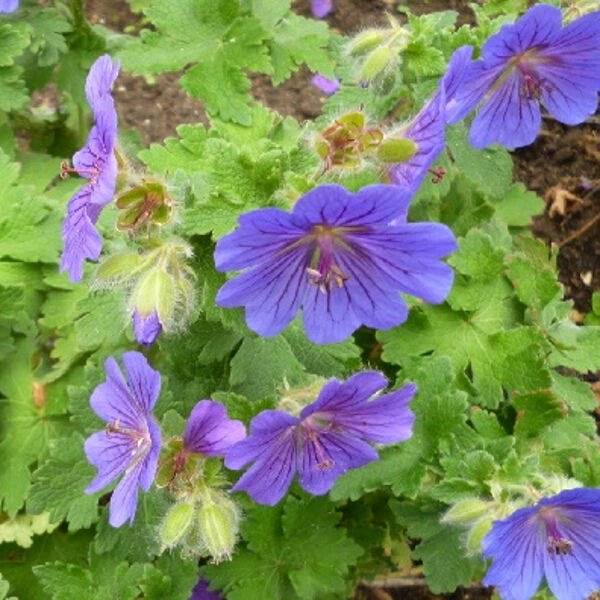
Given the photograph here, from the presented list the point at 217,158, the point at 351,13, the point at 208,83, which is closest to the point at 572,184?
the point at 351,13

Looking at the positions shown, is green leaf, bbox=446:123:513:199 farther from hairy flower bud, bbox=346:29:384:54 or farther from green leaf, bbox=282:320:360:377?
green leaf, bbox=282:320:360:377

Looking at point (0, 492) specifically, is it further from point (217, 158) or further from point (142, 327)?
point (217, 158)

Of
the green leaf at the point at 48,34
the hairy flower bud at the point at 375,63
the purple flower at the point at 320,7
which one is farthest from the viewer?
the purple flower at the point at 320,7

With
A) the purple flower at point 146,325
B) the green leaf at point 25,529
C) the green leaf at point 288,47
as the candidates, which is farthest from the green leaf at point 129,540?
the green leaf at point 288,47

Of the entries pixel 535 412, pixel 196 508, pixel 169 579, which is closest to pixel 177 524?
pixel 196 508

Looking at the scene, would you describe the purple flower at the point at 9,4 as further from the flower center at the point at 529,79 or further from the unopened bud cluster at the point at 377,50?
the flower center at the point at 529,79

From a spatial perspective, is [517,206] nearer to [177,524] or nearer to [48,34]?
[48,34]
